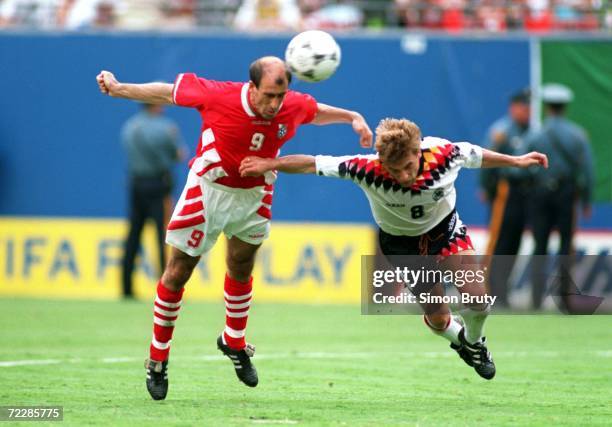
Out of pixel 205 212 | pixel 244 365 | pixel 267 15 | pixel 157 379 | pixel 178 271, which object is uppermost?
pixel 205 212

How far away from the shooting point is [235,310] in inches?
419

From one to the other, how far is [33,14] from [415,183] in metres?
15.4

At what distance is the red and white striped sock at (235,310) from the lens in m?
Result: 10.6

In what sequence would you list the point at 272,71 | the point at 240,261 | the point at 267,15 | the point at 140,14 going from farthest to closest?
the point at 140,14 → the point at 267,15 → the point at 240,261 → the point at 272,71

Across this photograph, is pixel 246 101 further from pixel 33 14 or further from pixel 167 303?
pixel 33 14

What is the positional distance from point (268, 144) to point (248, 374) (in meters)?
1.87

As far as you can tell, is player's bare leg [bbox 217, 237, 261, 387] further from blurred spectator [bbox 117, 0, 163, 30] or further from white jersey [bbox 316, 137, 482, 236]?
blurred spectator [bbox 117, 0, 163, 30]

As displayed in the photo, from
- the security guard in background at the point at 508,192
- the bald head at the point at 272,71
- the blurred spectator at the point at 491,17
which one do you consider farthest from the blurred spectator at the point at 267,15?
the bald head at the point at 272,71

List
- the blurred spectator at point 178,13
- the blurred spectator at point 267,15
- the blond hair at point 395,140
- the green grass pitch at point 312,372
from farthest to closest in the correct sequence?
1. the blurred spectator at point 178,13
2. the blurred spectator at point 267,15
3. the blond hair at point 395,140
4. the green grass pitch at point 312,372

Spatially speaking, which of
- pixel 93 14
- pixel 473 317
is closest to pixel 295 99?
pixel 473 317

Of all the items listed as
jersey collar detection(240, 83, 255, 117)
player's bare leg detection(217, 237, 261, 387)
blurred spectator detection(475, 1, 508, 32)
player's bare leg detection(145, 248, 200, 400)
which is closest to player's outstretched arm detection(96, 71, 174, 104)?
jersey collar detection(240, 83, 255, 117)

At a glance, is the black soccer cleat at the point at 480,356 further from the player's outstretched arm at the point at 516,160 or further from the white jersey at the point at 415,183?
the player's outstretched arm at the point at 516,160

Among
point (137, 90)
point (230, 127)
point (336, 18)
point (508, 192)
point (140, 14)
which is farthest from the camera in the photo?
point (140, 14)

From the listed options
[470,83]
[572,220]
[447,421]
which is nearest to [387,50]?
[470,83]
